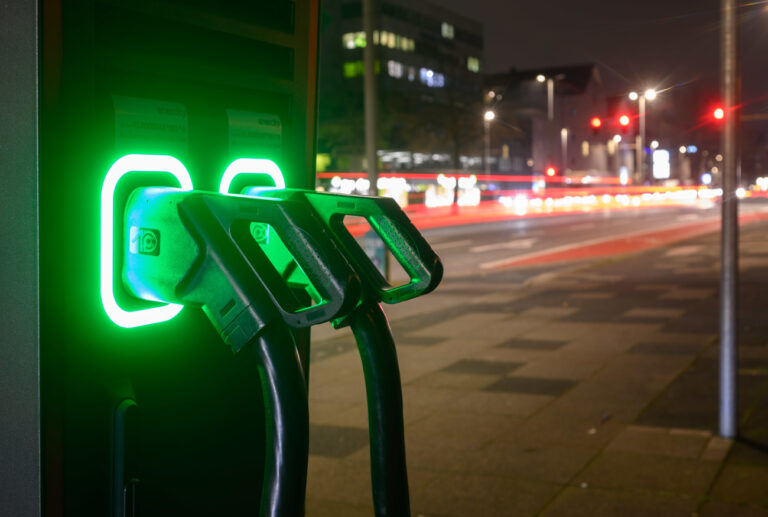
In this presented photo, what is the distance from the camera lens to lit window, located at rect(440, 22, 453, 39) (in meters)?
94.9

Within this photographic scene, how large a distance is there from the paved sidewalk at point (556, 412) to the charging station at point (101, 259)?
4221mm

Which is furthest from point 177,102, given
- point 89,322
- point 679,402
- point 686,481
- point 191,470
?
point 679,402

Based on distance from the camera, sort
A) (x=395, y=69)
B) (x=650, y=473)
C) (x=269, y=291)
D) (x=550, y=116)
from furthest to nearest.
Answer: (x=395, y=69), (x=550, y=116), (x=650, y=473), (x=269, y=291)

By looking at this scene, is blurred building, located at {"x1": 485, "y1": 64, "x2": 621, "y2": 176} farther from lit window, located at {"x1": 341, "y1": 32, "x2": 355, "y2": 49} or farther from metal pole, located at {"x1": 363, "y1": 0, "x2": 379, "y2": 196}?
metal pole, located at {"x1": 363, "y1": 0, "x2": 379, "y2": 196}

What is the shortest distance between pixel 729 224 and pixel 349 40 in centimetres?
8085

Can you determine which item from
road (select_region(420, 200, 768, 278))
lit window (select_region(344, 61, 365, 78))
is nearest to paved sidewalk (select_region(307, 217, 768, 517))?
road (select_region(420, 200, 768, 278))

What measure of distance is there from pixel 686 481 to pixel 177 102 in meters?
5.24

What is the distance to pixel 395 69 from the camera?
86.4m

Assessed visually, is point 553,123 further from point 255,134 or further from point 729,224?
point 255,134

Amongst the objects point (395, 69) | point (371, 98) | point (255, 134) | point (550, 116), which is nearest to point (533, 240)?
point (371, 98)

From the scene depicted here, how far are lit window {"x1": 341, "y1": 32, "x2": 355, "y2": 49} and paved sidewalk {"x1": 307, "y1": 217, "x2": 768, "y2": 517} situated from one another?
239 ft

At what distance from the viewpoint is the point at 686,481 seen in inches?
230

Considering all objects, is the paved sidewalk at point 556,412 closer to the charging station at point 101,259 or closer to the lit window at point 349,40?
the charging station at point 101,259

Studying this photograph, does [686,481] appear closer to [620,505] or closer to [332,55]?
[620,505]
